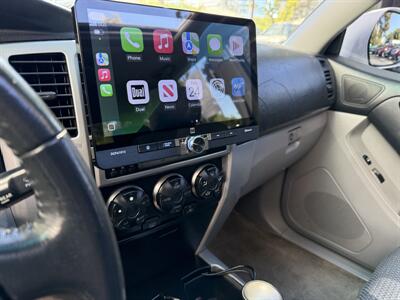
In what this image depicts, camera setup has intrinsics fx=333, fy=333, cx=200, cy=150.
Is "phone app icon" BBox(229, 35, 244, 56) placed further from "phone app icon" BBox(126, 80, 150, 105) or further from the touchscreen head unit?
"phone app icon" BBox(126, 80, 150, 105)

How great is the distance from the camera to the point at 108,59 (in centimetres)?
58

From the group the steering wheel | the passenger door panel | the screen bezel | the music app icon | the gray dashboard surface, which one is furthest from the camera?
the passenger door panel

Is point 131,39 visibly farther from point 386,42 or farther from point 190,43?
point 386,42

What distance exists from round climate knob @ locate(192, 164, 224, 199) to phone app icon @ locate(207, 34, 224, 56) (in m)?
0.26

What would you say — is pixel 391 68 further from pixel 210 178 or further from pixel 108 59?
pixel 108 59

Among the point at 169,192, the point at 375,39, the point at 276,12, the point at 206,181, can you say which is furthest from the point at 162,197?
the point at 375,39

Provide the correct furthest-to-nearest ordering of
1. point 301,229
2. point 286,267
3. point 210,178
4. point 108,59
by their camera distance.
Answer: point 301,229
point 286,267
point 210,178
point 108,59

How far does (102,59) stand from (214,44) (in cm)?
27

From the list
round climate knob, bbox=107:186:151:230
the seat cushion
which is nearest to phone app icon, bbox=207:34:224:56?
round climate knob, bbox=107:186:151:230

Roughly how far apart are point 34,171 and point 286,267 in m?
1.40

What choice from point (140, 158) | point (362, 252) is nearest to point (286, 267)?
point (362, 252)

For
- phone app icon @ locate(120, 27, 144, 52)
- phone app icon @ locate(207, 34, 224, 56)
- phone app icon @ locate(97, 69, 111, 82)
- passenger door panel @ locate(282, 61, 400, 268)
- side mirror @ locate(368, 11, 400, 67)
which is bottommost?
passenger door panel @ locate(282, 61, 400, 268)

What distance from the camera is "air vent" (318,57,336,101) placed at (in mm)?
1328

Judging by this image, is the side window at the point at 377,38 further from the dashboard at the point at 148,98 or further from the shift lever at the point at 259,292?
the shift lever at the point at 259,292
